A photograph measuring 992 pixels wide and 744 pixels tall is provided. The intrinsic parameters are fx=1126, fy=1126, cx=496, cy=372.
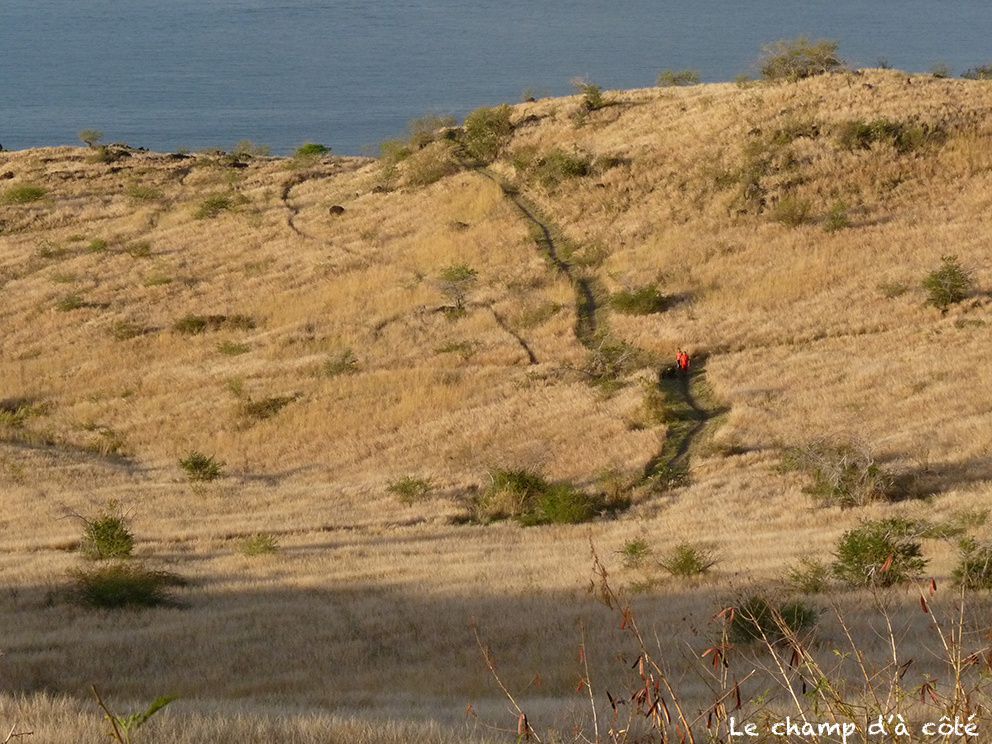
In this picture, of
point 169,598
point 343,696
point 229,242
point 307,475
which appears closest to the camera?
point 343,696

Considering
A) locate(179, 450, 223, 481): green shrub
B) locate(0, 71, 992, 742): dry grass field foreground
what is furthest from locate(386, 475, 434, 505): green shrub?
locate(179, 450, 223, 481): green shrub

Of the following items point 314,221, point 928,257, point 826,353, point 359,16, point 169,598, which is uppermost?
point 359,16

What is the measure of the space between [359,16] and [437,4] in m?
21.6

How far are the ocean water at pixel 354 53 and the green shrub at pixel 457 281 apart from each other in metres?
50.8

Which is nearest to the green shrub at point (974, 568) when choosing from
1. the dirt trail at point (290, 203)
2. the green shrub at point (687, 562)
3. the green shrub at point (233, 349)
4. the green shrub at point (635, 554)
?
the green shrub at point (687, 562)

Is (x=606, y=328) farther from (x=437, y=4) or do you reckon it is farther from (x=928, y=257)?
(x=437, y=4)

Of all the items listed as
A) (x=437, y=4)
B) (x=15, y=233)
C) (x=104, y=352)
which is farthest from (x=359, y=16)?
(x=104, y=352)

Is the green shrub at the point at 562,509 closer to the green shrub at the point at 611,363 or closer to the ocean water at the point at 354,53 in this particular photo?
the green shrub at the point at 611,363

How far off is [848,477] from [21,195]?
43235mm

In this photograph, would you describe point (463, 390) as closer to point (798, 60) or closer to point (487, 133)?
Result: point (487, 133)

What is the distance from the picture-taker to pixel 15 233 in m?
46.7

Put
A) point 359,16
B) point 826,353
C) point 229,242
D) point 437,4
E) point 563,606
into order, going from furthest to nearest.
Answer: point 437,4
point 359,16
point 229,242
point 826,353
point 563,606

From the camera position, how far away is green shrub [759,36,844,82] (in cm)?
4616

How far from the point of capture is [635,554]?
15.5 metres
